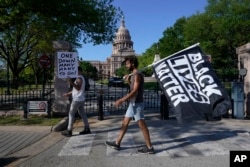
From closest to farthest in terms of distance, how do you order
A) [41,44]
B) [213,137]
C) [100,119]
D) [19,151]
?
[19,151] → [213,137] → [100,119] → [41,44]

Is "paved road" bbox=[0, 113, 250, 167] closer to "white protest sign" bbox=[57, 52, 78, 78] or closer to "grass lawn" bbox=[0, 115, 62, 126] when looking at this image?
"grass lawn" bbox=[0, 115, 62, 126]

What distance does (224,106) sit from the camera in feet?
24.4

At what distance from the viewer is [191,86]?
7.65 meters

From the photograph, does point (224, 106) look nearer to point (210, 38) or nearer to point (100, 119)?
point (100, 119)

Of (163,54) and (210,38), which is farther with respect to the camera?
(163,54)

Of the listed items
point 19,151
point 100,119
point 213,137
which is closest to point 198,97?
point 213,137

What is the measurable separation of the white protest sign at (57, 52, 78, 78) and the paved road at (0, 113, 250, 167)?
62.3 inches

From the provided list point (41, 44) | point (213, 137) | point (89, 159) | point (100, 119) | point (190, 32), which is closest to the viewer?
point (89, 159)

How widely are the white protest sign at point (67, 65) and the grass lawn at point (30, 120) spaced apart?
1.96 m

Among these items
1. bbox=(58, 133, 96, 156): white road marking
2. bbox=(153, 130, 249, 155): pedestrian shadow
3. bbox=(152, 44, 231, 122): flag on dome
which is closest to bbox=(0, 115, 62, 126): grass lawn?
bbox=(58, 133, 96, 156): white road marking

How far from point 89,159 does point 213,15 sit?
58.2 m

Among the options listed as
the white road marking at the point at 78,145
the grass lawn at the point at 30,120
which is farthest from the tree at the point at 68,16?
the white road marking at the point at 78,145

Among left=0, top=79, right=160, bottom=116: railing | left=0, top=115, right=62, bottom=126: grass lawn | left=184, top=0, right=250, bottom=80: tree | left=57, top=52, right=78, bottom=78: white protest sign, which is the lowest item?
left=0, top=115, right=62, bottom=126: grass lawn

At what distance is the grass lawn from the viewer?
39.7 feet
